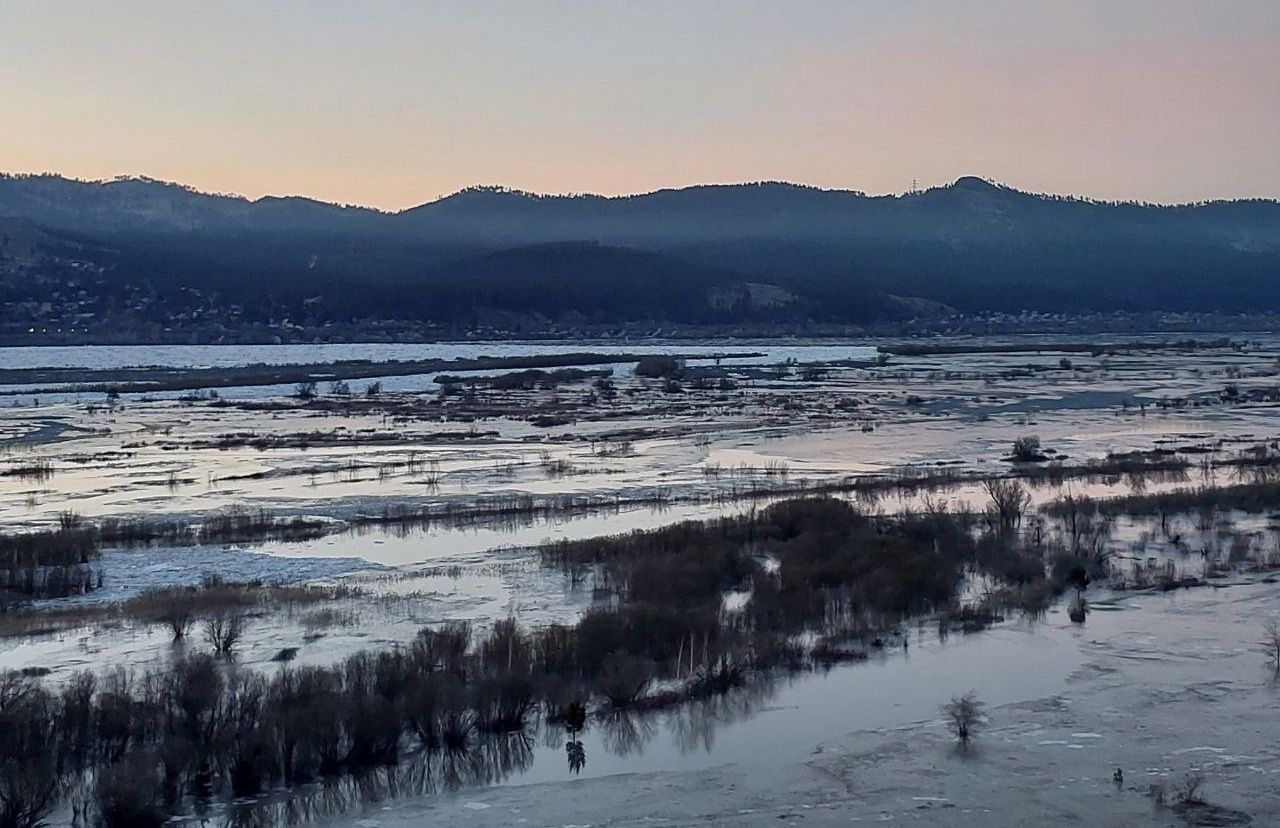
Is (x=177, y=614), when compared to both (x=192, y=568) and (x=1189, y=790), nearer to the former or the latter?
(x=192, y=568)

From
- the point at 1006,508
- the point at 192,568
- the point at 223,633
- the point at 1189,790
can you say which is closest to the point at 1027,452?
the point at 1006,508

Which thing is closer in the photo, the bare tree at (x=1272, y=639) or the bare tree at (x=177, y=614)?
the bare tree at (x=1272, y=639)

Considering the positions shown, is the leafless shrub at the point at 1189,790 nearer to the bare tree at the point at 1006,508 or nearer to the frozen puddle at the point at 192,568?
the bare tree at the point at 1006,508

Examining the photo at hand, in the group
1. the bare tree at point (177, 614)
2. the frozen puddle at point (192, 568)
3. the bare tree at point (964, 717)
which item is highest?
the bare tree at point (177, 614)

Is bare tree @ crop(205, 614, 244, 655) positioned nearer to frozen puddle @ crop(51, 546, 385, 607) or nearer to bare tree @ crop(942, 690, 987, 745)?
frozen puddle @ crop(51, 546, 385, 607)

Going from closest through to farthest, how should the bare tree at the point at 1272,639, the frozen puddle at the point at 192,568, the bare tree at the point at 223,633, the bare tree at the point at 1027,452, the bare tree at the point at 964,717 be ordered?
the bare tree at the point at 964,717
the bare tree at the point at 1272,639
the bare tree at the point at 223,633
the frozen puddle at the point at 192,568
the bare tree at the point at 1027,452

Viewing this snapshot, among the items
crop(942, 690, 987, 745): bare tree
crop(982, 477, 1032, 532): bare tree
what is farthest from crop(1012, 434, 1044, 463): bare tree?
crop(942, 690, 987, 745): bare tree

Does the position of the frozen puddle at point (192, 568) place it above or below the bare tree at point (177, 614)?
below

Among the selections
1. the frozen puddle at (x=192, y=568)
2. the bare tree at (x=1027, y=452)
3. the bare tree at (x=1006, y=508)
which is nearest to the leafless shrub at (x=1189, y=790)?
the bare tree at (x=1006, y=508)

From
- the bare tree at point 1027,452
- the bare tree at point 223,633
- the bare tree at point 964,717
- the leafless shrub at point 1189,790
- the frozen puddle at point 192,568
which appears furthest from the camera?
the bare tree at point 1027,452
